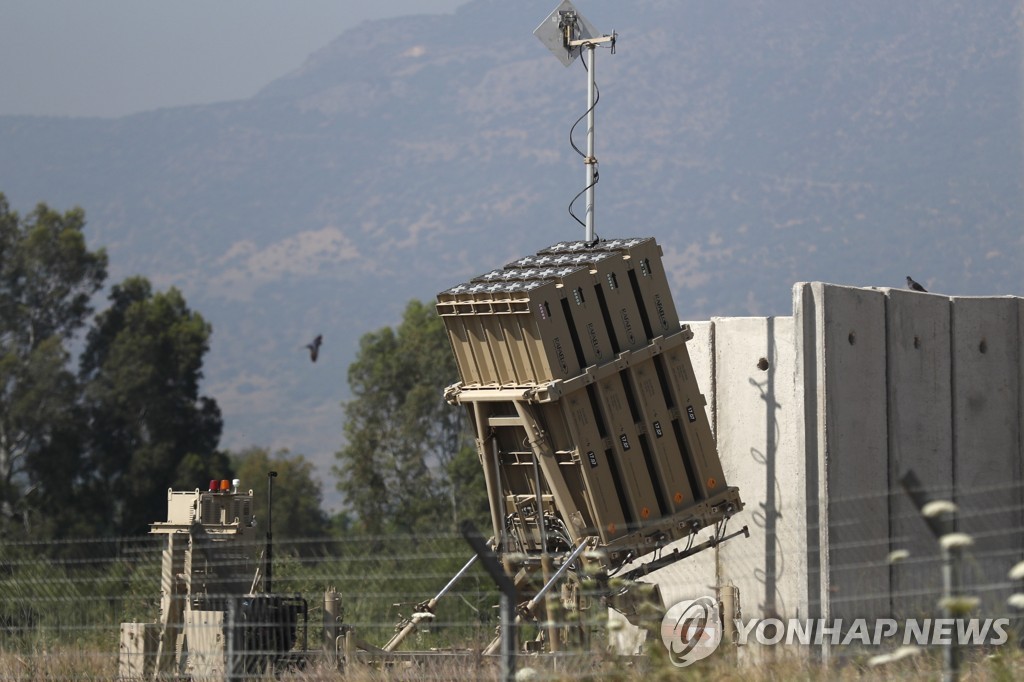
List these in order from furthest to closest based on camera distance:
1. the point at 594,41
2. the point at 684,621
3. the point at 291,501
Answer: the point at 291,501, the point at 594,41, the point at 684,621

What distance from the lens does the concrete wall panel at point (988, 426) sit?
50.6 feet

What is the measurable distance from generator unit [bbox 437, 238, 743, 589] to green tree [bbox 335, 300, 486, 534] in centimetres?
4945

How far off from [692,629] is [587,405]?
2459 mm

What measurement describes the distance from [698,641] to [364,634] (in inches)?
419

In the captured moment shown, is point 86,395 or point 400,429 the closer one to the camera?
point 86,395

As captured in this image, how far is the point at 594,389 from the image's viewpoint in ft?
42.9

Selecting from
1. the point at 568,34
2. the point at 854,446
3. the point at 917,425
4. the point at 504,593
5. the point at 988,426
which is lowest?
the point at 504,593

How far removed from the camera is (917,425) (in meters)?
14.9

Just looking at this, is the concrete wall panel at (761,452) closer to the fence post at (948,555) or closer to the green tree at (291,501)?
the fence post at (948,555)

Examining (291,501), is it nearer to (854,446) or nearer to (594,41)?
(594,41)

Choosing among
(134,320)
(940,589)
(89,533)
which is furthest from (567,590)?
(134,320)

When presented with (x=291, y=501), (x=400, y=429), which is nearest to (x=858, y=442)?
(x=400, y=429)

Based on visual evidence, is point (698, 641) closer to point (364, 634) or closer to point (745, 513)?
point (745, 513)

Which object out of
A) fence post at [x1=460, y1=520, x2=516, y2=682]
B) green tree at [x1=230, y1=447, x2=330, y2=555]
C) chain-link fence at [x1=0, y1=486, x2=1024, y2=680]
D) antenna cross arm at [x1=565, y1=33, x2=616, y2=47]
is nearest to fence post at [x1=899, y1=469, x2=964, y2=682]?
fence post at [x1=460, y1=520, x2=516, y2=682]
